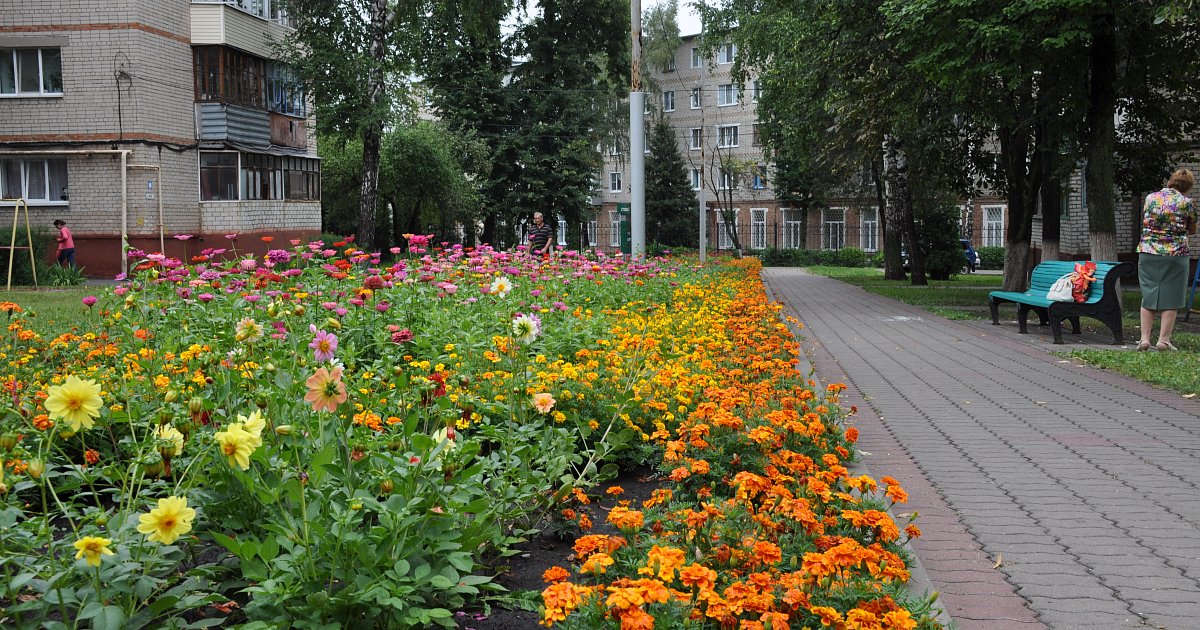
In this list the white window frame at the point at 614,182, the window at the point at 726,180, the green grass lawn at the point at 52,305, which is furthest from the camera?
the white window frame at the point at 614,182

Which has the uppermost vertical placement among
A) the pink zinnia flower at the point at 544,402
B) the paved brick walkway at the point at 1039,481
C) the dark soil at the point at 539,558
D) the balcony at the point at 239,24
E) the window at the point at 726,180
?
the balcony at the point at 239,24

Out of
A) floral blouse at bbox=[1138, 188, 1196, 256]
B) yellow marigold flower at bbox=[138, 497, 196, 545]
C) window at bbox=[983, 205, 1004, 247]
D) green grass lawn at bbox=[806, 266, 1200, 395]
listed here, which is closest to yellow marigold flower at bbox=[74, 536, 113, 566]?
yellow marigold flower at bbox=[138, 497, 196, 545]

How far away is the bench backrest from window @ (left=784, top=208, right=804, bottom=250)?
50.0 metres

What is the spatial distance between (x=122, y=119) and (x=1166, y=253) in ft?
87.5

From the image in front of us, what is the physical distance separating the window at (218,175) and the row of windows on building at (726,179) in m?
29.4

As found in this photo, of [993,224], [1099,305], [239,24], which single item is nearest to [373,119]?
[239,24]

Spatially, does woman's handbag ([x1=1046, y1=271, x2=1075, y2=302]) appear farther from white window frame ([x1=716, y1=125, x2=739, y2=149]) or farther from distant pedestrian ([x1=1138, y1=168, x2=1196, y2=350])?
white window frame ([x1=716, y1=125, x2=739, y2=149])

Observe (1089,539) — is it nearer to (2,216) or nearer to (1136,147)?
(1136,147)

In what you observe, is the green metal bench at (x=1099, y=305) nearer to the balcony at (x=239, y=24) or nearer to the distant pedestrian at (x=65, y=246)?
the distant pedestrian at (x=65, y=246)

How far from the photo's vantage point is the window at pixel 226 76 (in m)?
31.9

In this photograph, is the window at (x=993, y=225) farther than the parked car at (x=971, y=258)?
Yes

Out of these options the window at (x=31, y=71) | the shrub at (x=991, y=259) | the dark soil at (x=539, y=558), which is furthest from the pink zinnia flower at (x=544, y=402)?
the shrub at (x=991, y=259)

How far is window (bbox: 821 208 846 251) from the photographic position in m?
63.4

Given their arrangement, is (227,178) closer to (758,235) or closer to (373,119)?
(373,119)
